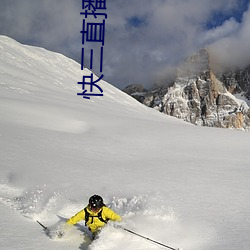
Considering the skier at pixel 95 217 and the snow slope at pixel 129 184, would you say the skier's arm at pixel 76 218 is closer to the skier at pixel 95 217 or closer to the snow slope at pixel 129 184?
the skier at pixel 95 217

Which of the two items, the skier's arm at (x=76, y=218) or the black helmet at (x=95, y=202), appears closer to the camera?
Result: the black helmet at (x=95, y=202)

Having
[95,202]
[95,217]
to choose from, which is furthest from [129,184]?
[95,202]

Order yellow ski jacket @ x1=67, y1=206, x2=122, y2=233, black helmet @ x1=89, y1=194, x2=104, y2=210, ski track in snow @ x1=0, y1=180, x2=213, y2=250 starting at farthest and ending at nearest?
yellow ski jacket @ x1=67, y1=206, x2=122, y2=233 < black helmet @ x1=89, y1=194, x2=104, y2=210 < ski track in snow @ x1=0, y1=180, x2=213, y2=250

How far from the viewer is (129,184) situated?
Result: 314 inches

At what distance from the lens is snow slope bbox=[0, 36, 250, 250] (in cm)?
533

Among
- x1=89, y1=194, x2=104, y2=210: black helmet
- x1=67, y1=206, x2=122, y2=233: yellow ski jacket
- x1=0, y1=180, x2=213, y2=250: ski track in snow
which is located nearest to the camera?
x1=0, y1=180, x2=213, y2=250: ski track in snow

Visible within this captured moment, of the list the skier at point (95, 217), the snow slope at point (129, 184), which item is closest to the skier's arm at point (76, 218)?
the skier at point (95, 217)

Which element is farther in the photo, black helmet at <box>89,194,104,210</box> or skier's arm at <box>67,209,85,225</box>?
skier's arm at <box>67,209,85,225</box>

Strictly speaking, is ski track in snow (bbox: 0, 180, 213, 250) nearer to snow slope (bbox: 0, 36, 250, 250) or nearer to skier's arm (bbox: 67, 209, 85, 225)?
snow slope (bbox: 0, 36, 250, 250)

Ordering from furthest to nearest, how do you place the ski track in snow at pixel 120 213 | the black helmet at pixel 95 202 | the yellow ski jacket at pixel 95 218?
the yellow ski jacket at pixel 95 218 → the black helmet at pixel 95 202 → the ski track in snow at pixel 120 213

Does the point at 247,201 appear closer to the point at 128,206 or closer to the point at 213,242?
the point at 213,242

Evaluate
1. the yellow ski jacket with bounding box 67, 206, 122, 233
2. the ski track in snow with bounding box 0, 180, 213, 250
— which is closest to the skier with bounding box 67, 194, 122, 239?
the yellow ski jacket with bounding box 67, 206, 122, 233

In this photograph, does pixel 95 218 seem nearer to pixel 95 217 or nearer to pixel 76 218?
pixel 95 217

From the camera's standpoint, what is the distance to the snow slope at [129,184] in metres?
5.33
